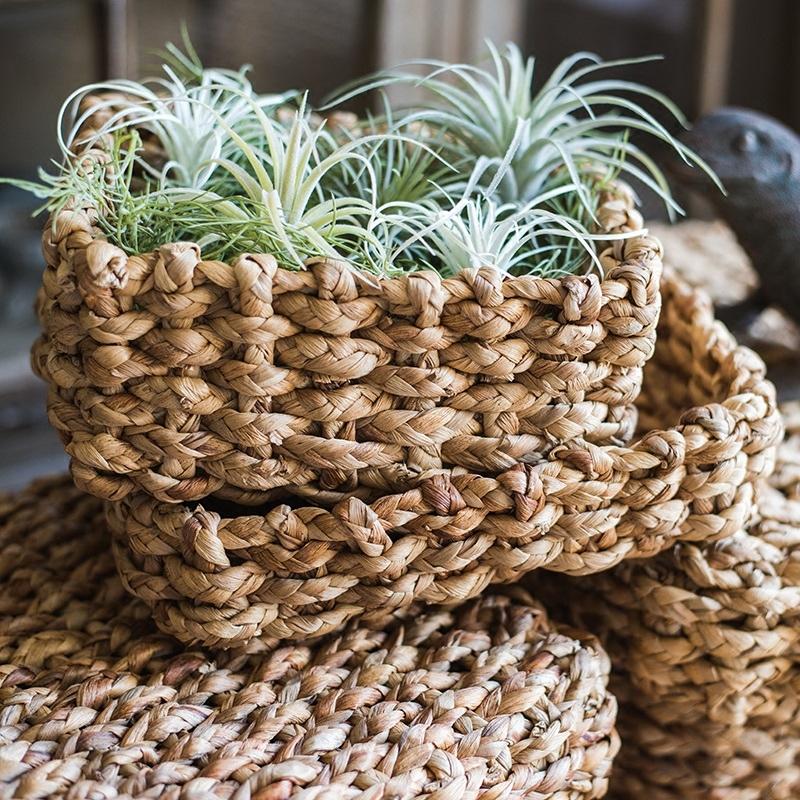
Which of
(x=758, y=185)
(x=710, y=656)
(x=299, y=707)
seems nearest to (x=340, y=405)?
(x=299, y=707)

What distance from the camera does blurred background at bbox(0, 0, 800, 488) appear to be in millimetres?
1561

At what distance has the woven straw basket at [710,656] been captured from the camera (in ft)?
2.00

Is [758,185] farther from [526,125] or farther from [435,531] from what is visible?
[435,531]

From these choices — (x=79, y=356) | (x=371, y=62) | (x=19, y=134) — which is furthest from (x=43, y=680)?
(x=371, y=62)

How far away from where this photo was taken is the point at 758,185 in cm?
87

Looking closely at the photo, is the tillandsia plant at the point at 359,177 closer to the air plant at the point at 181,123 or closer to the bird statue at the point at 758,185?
the air plant at the point at 181,123

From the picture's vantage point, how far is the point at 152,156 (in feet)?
2.22

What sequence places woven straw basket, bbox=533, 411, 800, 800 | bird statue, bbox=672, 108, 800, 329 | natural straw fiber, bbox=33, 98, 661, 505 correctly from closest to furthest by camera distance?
natural straw fiber, bbox=33, 98, 661, 505, woven straw basket, bbox=533, 411, 800, 800, bird statue, bbox=672, 108, 800, 329

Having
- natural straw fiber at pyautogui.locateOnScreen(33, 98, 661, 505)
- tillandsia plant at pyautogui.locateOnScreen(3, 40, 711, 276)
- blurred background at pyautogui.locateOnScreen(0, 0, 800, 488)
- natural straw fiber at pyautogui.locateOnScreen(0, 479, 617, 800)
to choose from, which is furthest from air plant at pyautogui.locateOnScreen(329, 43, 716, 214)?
blurred background at pyautogui.locateOnScreen(0, 0, 800, 488)

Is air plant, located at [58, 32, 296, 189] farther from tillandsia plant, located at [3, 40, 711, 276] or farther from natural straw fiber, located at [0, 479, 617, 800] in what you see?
natural straw fiber, located at [0, 479, 617, 800]

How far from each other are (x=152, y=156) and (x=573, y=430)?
326 mm

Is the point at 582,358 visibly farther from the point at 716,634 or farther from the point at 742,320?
the point at 742,320

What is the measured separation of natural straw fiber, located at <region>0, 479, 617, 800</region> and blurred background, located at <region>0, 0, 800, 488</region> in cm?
98

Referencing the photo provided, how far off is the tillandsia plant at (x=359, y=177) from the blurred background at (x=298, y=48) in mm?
924
